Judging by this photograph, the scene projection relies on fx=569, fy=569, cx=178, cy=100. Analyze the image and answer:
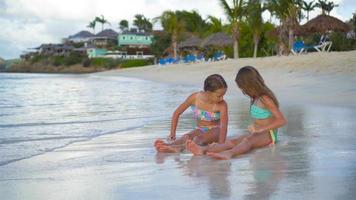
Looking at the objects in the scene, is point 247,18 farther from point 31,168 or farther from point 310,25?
point 31,168

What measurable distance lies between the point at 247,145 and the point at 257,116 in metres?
0.50

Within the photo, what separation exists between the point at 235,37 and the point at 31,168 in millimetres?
37140

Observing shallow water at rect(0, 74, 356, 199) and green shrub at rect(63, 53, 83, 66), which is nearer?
shallow water at rect(0, 74, 356, 199)

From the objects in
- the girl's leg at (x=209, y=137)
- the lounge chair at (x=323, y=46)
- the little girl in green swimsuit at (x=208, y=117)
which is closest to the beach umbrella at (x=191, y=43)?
the lounge chair at (x=323, y=46)

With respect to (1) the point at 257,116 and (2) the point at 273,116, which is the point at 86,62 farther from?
(2) the point at 273,116

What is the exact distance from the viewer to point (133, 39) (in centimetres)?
9475

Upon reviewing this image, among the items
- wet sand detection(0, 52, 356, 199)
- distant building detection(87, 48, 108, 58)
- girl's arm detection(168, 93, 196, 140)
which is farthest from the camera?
distant building detection(87, 48, 108, 58)

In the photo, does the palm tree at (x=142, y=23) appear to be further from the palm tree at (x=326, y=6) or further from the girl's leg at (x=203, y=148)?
the girl's leg at (x=203, y=148)

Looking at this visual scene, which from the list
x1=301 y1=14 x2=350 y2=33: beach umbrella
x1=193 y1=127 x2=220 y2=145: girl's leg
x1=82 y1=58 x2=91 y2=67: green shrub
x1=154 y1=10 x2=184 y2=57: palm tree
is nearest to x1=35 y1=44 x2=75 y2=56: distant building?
x1=82 y1=58 x2=91 y2=67: green shrub

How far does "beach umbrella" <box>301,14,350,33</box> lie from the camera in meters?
32.7

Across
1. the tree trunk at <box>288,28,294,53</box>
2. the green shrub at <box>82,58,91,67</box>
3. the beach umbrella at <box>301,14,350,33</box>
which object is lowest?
the green shrub at <box>82,58,91,67</box>

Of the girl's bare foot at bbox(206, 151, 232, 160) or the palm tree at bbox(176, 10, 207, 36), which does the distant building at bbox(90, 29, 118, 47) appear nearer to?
the palm tree at bbox(176, 10, 207, 36)

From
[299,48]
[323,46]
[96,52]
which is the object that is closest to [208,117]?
[323,46]

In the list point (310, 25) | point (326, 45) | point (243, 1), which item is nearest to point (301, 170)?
point (326, 45)
